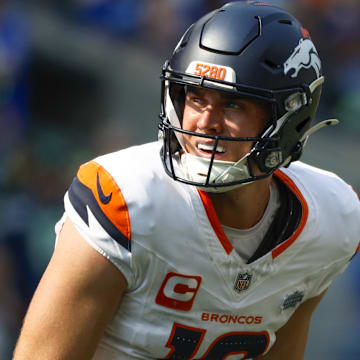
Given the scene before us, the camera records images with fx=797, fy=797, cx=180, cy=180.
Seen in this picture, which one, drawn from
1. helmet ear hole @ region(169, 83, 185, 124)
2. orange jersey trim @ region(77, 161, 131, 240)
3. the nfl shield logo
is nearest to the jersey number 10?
the nfl shield logo

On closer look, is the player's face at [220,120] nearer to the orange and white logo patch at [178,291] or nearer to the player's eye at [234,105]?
the player's eye at [234,105]

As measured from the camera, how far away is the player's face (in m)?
2.01

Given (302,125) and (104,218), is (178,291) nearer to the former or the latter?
(104,218)

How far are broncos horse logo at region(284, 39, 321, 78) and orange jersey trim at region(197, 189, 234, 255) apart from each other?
0.39m

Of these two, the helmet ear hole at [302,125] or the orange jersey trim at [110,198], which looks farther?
the helmet ear hole at [302,125]

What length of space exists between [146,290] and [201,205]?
0.26 meters

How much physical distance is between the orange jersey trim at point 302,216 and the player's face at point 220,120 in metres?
0.31

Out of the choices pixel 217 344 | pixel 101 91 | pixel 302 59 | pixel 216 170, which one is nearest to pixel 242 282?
pixel 217 344

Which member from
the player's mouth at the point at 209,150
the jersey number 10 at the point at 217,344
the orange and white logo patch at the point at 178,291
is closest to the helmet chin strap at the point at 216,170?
the player's mouth at the point at 209,150

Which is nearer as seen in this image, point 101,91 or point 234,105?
point 234,105

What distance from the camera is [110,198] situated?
1943 millimetres

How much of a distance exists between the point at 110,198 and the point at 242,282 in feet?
1.49

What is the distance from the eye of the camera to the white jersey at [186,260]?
195cm

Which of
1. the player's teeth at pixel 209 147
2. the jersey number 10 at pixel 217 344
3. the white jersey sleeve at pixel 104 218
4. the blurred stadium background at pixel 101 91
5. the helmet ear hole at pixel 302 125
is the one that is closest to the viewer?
the white jersey sleeve at pixel 104 218
